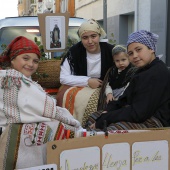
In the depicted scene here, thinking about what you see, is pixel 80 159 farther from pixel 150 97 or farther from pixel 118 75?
pixel 118 75

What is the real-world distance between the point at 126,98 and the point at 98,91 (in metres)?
0.50

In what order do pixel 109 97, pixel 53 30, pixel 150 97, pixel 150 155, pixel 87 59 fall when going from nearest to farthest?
pixel 150 155 → pixel 150 97 → pixel 109 97 → pixel 87 59 → pixel 53 30

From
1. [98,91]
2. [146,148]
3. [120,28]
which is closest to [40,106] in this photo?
[146,148]

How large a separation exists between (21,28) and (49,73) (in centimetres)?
185

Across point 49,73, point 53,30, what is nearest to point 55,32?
point 53,30

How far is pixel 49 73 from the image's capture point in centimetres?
323

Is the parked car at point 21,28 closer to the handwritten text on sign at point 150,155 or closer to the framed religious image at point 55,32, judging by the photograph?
the framed religious image at point 55,32

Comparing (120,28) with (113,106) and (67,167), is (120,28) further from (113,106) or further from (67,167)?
(67,167)

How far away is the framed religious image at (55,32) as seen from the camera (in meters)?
3.46

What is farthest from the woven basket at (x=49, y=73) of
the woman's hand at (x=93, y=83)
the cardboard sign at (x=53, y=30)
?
the woman's hand at (x=93, y=83)

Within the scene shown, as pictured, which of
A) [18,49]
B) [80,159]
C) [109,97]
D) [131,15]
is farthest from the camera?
[131,15]

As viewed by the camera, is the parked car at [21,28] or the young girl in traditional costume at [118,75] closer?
the young girl in traditional costume at [118,75]

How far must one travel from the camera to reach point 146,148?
5.99 ft

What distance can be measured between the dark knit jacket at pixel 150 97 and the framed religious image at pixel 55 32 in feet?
4.77
